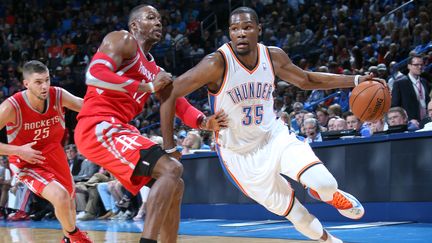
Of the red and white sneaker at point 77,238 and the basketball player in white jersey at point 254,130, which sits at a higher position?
the basketball player in white jersey at point 254,130

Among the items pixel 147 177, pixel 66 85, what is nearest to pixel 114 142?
pixel 147 177

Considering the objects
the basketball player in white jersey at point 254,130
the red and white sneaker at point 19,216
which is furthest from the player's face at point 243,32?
the red and white sneaker at point 19,216

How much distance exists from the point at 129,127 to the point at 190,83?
58 cm

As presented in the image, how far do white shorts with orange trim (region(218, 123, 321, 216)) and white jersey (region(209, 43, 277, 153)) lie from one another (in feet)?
0.29

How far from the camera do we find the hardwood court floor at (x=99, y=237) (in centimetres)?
674

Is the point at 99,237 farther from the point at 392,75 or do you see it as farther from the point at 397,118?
the point at 392,75

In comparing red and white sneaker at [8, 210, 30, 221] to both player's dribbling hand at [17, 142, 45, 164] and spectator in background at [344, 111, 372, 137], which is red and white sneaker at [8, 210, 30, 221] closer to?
spectator in background at [344, 111, 372, 137]

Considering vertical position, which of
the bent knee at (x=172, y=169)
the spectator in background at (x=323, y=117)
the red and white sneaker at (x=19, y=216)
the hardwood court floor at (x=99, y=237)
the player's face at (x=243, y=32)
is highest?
the player's face at (x=243, y=32)

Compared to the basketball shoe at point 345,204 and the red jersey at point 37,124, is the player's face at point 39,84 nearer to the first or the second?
the red jersey at point 37,124

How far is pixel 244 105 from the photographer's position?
4980mm

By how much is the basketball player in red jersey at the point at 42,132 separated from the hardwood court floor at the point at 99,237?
1349mm

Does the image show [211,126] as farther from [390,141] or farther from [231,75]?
[390,141]

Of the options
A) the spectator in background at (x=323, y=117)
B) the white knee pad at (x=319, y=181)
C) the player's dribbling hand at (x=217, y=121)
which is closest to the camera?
the white knee pad at (x=319, y=181)

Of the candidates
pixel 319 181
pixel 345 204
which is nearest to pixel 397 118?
pixel 345 204
